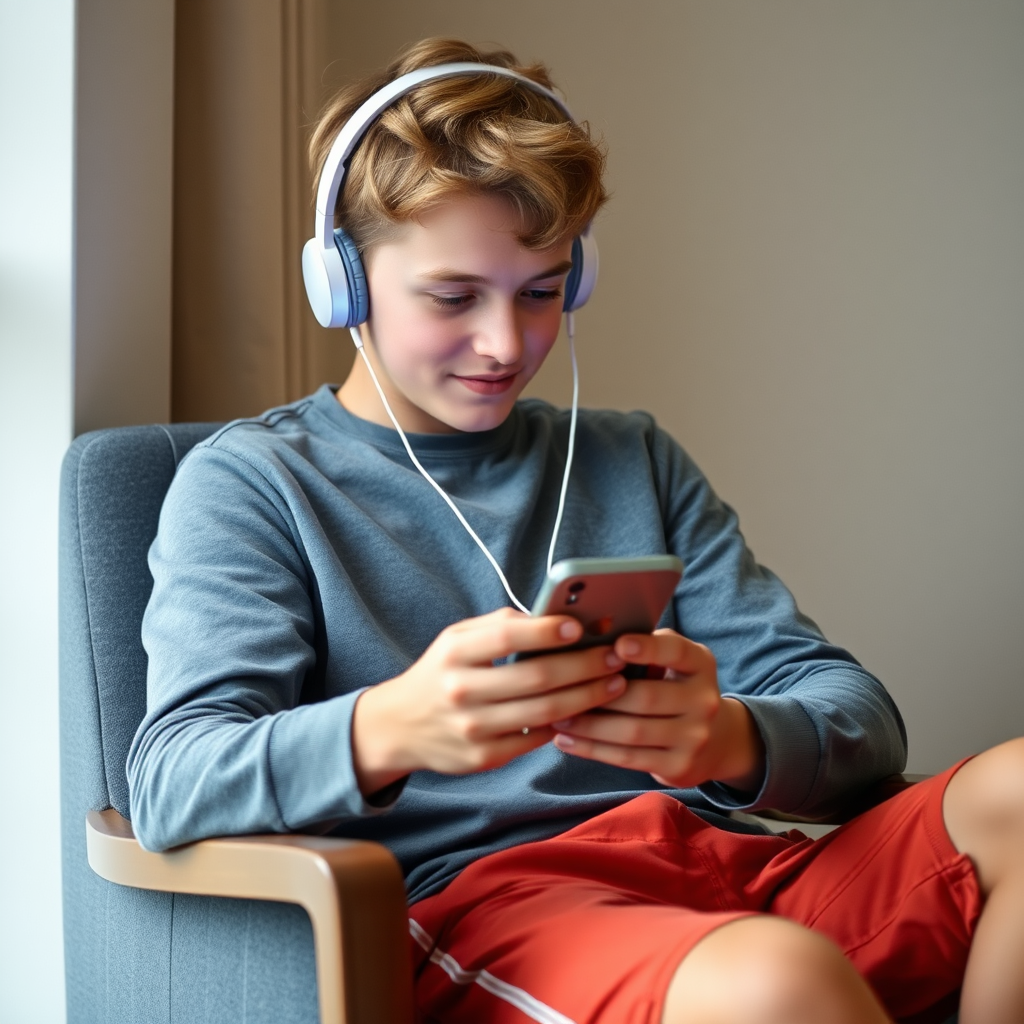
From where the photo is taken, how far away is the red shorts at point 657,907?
742 mm

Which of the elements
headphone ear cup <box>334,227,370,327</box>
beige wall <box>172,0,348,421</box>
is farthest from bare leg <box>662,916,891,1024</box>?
beige wall <box>172,0,348,421</box>

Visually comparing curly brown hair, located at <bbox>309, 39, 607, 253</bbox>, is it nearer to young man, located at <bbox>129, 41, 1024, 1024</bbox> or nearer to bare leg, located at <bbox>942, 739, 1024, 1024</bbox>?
young man, located at <bbox>129, 41, 1024, 1024</bbox>

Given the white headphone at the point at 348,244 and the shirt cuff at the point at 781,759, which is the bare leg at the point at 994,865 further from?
the white headphone at the point at 348,244

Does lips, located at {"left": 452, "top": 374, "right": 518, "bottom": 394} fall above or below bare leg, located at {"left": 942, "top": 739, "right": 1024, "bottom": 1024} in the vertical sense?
above

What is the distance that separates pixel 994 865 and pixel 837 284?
1191 millimetres

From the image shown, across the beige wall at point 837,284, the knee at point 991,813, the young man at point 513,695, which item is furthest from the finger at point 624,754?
the beige wall at point 837,284

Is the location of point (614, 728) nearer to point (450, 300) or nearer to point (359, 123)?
point (450, 300)

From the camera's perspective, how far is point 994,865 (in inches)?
34.6

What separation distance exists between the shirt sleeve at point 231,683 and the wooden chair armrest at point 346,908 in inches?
1.5

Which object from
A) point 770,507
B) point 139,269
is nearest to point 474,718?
point 139,269

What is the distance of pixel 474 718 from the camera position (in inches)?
29.6

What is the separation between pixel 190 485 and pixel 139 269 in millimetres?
424

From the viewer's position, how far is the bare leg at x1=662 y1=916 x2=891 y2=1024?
649mm

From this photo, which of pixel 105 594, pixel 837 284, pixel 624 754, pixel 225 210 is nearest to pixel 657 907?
pixel 624 754
